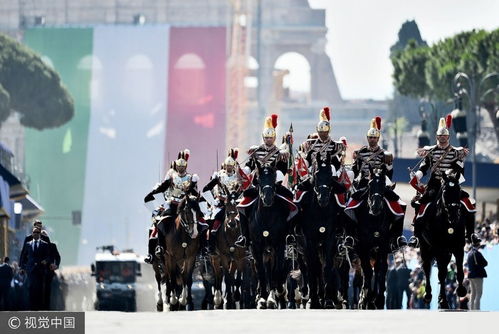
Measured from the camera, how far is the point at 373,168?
3697cm

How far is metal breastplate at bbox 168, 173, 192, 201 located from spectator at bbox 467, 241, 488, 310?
27.6 feet

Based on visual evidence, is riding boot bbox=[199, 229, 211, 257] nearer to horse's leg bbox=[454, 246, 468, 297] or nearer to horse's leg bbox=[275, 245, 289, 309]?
horse's leg bbox=[275, 245, 289, 309]

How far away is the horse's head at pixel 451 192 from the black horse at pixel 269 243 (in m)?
2.85

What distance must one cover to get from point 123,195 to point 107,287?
382 ft

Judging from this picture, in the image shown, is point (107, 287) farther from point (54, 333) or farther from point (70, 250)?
point (70, 250)

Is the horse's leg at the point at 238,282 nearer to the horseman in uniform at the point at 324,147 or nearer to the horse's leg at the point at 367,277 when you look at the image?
the horse's leg at the point at 367,277

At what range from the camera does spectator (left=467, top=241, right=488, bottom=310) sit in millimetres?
45906

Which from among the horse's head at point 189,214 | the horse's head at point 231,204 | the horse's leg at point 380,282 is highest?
the horse's head at point 231,204

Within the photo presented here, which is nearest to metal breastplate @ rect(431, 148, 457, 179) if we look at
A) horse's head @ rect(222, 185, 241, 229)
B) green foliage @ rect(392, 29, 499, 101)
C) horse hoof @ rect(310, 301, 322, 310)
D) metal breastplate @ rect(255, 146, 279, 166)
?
metal breastplate @ rect(255, 146, 279, 166)

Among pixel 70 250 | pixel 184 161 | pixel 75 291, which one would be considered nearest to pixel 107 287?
pixel 75 291

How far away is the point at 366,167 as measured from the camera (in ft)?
122

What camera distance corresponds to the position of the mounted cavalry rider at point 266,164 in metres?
36.6

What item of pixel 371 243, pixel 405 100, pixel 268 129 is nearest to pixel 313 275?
pixel 371 243

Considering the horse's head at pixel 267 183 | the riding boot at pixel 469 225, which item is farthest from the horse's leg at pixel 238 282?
the riding boot at pixel 469 225
